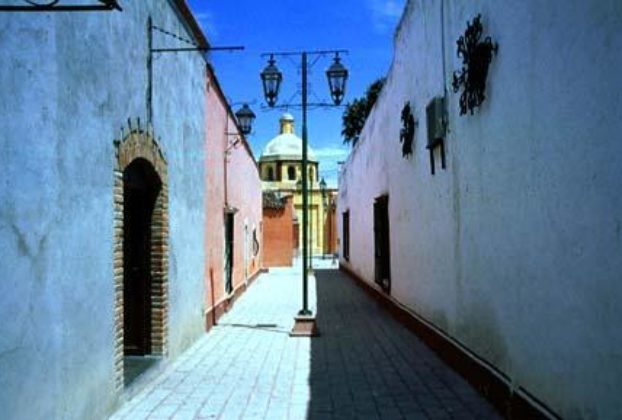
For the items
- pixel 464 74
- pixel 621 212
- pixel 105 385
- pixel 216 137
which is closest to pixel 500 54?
pixel 464 74

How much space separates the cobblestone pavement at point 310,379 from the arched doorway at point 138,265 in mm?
506

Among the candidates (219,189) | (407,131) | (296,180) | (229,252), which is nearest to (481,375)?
(407,131)

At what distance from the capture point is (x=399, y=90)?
11.9 metres

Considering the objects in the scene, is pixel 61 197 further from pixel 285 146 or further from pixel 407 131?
pixel 285 146

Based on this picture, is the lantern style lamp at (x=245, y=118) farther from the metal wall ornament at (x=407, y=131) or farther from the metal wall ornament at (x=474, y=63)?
the metal wall ornament at (x=474, y=63)

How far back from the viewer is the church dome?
60281mm

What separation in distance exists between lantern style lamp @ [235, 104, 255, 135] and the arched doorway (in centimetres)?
875

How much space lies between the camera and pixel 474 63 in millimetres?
6266

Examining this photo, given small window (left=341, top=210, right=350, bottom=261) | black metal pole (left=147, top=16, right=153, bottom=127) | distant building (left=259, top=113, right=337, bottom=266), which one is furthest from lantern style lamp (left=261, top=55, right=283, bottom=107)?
distant building (left=259, top=113, right=337, bottom=266)

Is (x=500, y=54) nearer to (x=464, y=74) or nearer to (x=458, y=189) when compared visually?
(x=464, y=74)

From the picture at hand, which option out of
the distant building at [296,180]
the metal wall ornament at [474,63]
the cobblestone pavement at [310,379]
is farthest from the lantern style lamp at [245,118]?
the distant building at [296,180]

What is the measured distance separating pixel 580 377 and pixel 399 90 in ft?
27.0

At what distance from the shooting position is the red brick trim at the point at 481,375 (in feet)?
16.3

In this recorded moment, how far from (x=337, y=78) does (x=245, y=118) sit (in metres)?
5.08
